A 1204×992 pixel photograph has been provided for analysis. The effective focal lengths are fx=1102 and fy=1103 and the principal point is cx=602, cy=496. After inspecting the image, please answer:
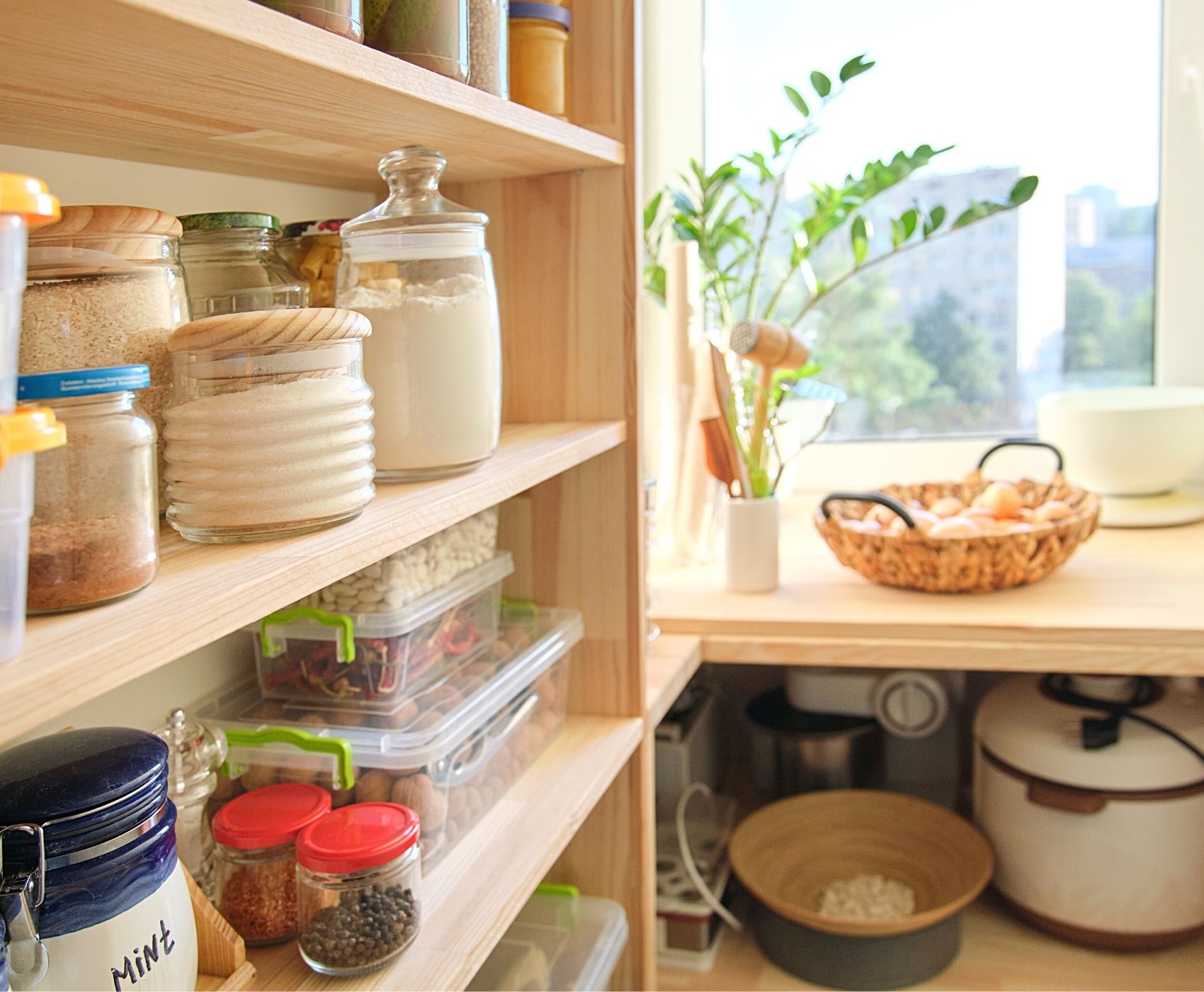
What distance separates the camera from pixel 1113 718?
1.38 metres

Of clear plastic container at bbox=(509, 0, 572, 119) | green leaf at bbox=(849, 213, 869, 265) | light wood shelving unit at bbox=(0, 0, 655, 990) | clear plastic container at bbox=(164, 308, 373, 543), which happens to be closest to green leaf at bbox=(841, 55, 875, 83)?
green leaf at bbox=(849, 213, 869, 265)

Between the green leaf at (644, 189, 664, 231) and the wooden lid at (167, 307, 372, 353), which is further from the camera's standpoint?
the green leaf at (644, 189, 664, 231)

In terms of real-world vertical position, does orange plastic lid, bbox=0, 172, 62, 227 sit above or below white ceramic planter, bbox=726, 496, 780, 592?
above

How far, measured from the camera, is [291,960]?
736mm

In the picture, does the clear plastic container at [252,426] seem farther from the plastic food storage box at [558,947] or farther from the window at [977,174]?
the window at [977,174]

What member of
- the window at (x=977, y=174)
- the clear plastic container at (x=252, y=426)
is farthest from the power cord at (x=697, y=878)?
the clear plastic container at (x=252, y=426)

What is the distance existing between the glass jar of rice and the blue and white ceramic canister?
20cm

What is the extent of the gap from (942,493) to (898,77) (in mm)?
817

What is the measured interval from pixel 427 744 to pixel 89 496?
0.41 m

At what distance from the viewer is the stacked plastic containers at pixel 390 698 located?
2.70 feet

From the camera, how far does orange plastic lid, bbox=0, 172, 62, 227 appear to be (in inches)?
14.9

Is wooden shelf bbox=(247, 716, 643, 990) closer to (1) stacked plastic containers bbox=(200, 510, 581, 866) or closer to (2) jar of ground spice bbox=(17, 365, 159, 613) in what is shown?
(1) stacked plastic containers bbox=(200, 510, 581, 866)

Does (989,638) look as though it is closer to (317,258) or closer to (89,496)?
(317,258)

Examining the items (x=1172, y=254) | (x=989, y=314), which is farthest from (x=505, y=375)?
(x=1172, y=254)
